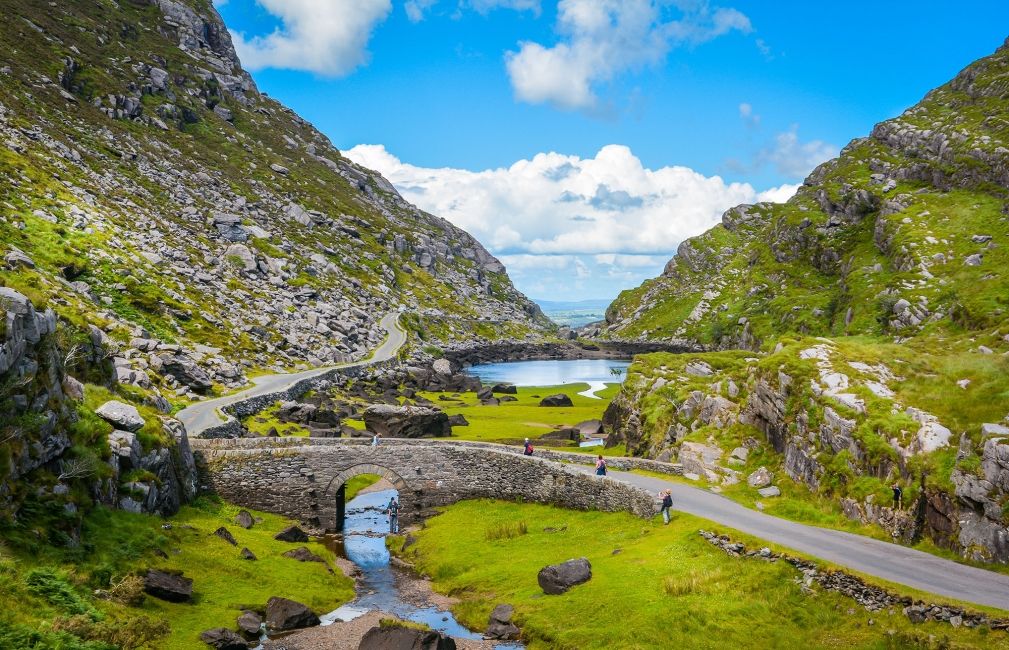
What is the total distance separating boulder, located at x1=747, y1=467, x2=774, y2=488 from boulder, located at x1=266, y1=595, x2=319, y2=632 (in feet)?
91.1

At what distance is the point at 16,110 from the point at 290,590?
14923 cm

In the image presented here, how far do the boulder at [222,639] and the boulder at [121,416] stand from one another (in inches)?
689

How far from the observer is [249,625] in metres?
32.6

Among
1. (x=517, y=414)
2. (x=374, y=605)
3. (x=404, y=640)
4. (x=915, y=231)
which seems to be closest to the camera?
(x=404, y=640)

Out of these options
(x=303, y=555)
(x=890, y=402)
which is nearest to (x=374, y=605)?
(x=303, y=555)

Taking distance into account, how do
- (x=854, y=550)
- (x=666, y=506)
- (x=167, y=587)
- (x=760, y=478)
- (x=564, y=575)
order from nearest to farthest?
(x=854, y=550)
(x=167, y=587)
(x=564, y=575)
(x=666, y=506)
(x=760, y=478)

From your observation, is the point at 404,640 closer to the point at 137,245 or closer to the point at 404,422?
the point at 404,422

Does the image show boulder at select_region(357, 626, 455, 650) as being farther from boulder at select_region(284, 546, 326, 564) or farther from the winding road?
the winding road

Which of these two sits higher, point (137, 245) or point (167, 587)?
point (137, 245)

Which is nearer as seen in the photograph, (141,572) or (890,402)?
(141,572)

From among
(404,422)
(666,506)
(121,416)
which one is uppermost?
(121,416)

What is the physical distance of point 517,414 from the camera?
354 ft

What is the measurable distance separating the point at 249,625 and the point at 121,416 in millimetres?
17795

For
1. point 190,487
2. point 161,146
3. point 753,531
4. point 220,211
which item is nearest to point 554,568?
point 753,531
